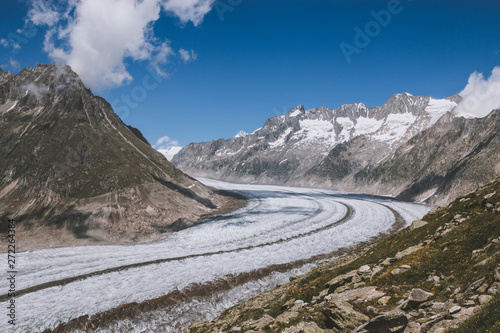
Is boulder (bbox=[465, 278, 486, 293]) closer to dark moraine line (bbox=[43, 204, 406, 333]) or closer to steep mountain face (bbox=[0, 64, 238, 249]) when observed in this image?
dark moraine line (bbox=[43, 204, 406, 333])

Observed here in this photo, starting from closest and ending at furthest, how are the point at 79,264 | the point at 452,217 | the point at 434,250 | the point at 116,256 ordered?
the point at 434,250 < the point at 452,217 < the point at 79,264 < the point at 116,256

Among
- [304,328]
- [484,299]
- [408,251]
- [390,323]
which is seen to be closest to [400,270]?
[408,251]

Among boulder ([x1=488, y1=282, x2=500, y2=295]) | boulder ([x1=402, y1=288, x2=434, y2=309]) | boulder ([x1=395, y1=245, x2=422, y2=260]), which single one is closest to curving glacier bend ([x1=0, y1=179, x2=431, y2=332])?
boulder ([x1=395, y1=245, x2=422, y2=260])

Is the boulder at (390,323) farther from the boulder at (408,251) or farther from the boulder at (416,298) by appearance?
the boulder at (408,251)

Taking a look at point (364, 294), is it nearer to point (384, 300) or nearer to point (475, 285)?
point (384, 300)

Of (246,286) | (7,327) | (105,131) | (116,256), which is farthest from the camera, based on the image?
(105,131)

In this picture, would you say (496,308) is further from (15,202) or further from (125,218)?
(15,202)

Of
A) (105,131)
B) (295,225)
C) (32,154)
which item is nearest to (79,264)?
(295,225)
